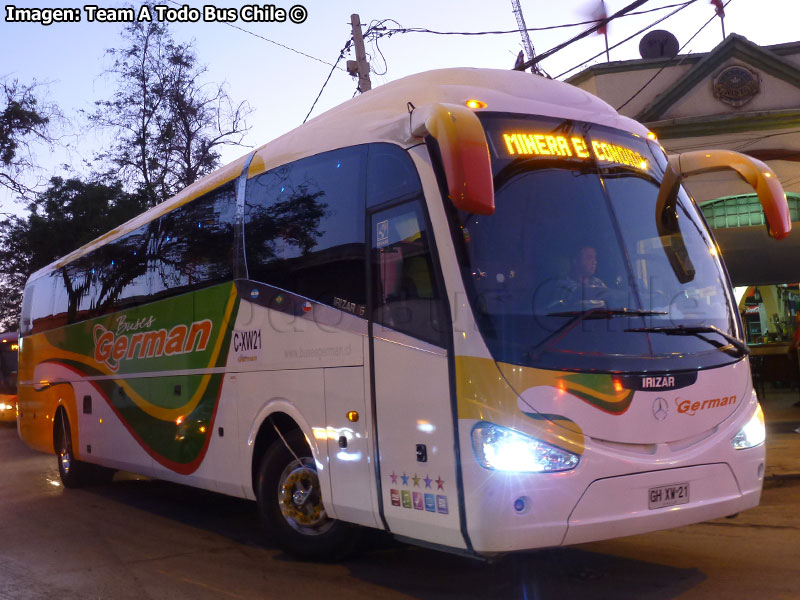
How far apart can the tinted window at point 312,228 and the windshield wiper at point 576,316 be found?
4.81 feet

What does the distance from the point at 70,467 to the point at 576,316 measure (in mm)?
9643

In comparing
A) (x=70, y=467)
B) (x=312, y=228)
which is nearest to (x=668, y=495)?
(x=312, y=228)

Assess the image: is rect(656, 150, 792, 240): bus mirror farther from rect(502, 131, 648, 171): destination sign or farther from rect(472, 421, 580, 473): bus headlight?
rect(472, 421, 580, 473): bus headlight

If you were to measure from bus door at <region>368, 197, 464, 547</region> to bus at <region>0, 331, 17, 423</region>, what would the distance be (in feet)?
79.6

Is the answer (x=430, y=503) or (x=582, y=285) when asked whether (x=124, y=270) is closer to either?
(x=430, y=503)

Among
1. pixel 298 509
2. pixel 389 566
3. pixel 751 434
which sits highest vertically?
pixel 751 434

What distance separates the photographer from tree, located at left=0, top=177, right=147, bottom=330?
33375mm

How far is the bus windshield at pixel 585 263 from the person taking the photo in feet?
17.9

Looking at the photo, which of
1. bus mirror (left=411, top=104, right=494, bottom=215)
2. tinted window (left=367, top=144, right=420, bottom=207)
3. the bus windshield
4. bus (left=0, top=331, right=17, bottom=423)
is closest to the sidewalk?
the bus windshield

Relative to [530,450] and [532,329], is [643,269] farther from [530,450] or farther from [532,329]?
[530,450]

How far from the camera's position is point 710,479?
5.63 meters

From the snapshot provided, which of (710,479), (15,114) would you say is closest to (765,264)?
(710,479)

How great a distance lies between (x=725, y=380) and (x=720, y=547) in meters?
1.78

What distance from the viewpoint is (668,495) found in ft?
17.8
